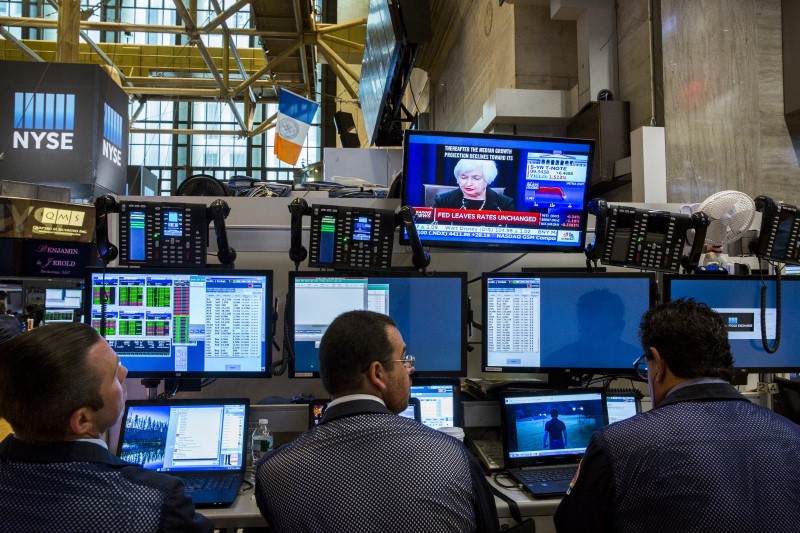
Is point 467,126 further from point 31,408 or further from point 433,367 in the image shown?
point 31,408

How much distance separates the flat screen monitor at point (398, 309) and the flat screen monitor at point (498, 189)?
29cm

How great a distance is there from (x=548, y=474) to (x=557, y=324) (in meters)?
0.57

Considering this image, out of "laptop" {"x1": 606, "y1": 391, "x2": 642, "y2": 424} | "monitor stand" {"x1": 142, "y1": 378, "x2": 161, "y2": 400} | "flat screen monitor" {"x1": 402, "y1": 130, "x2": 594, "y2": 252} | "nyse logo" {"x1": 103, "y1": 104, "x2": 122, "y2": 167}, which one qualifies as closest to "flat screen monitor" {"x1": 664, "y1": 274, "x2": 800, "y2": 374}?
"laptop" {"x1": 606, "y1": 391, "x2": 642, "y2": 424}

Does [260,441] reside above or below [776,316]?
below

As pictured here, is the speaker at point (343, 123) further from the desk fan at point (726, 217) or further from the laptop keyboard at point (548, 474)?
the laptop keyboard at point (548, 474)

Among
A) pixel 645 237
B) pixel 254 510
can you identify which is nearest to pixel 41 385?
pixel 254 510

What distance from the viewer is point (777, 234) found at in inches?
101

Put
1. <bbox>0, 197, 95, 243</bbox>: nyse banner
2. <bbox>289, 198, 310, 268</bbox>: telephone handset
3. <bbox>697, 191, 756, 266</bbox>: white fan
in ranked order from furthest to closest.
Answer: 1. <bbox>0, 197, 95, 243</bbox>: nyse banner
2. <bbox>697, 191, 756, 266</bbox>: white fan
3. <bbox>289, 198, 310, 268</bbox>: telephone handset

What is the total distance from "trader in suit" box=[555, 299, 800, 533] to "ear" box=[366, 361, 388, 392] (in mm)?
518

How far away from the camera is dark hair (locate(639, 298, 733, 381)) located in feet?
5.25

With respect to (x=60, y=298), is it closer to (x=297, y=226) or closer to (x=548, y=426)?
(x=297, y=226)

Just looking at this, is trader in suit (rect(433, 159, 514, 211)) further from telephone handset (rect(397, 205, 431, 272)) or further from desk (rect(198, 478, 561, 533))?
desk (rect(198, 478, 561, 533))

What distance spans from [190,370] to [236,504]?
57cm

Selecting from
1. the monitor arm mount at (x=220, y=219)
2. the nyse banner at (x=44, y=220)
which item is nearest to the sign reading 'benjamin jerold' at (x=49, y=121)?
the nyse banner at (x=44, y=220)
